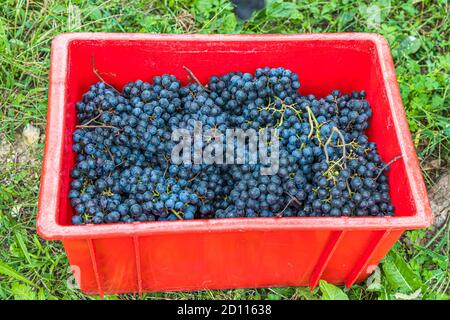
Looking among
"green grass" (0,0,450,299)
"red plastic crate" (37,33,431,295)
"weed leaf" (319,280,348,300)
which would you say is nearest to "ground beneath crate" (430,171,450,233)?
"green grass" (0,0,450,299)

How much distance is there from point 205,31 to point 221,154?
1089 millimetres

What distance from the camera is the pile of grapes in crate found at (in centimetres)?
208

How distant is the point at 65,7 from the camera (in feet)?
10.0

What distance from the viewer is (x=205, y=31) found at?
3031mm

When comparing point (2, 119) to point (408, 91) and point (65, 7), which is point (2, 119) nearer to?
point (65, 7)

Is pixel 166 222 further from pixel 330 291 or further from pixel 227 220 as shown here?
pixel 330 291

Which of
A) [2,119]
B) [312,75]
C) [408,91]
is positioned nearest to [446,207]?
[408,91]

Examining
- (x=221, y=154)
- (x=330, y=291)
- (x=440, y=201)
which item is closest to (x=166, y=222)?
(x=221, y=154)

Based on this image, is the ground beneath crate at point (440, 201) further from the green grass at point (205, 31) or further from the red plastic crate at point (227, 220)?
the red plastic crate at point (227, 220)

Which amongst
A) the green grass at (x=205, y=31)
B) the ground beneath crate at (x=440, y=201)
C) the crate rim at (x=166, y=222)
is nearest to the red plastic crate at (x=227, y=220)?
the crate rim at (x=166, y=222)

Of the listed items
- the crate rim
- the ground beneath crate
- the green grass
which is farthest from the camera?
the ground beneath crate

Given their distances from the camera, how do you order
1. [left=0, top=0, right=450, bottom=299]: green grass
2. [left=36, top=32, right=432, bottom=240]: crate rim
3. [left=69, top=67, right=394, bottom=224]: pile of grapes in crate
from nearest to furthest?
[left=36, top=32, right=432, bottom=240]: crate rim → [left=69, top=67, right=394, bottom=224]: pile of grapes in crate → [left=0, top=0, right=450, bottom=299]: green grass

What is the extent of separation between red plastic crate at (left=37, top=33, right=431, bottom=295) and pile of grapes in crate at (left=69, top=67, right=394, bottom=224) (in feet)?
0.26

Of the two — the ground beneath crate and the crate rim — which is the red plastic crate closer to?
the crate rim
